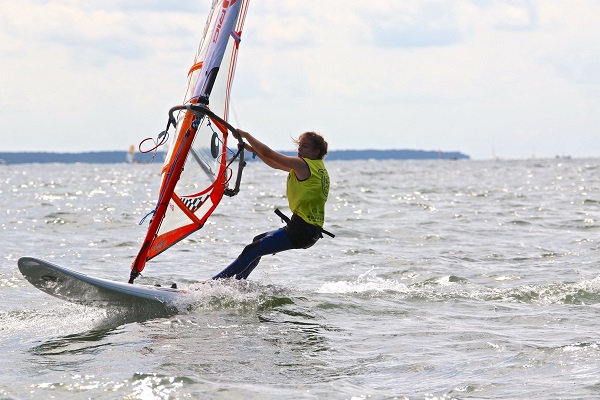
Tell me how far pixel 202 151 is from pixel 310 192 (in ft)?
3.38

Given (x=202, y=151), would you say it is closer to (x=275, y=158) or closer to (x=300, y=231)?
(x=275, y=158)

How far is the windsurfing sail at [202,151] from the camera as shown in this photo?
793 centimetres

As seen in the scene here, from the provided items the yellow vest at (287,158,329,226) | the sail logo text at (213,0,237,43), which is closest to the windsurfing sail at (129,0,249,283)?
the sail logo text at (213,0,237,43)

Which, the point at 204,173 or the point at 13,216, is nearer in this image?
the point at 204,173

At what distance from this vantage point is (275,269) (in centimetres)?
1170

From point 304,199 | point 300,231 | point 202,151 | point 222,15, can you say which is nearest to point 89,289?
point 202,151

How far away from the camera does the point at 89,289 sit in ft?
25.2

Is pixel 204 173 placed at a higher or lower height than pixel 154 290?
higher

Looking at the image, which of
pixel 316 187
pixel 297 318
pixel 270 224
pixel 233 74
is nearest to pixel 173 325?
pixel 297 318

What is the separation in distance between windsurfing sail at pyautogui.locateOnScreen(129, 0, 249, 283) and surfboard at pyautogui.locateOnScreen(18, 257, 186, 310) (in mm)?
376

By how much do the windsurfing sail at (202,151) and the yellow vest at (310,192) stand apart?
0.53 meters

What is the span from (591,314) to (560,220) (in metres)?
10.2

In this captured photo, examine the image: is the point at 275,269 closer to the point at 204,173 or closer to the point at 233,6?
the point at 204,173

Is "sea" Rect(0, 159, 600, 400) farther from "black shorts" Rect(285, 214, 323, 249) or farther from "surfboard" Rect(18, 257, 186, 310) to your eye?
"black shorts" Rect(285, 214, 323, 249)
